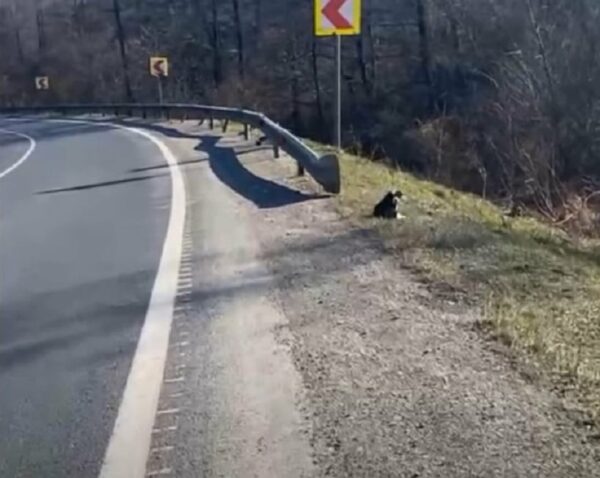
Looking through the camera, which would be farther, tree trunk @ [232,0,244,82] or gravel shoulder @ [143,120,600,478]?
tree trunk @ [232,0,244,82]

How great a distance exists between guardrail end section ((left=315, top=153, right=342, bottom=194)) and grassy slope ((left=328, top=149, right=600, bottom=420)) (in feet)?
0.61

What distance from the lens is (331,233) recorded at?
10039 millimetres

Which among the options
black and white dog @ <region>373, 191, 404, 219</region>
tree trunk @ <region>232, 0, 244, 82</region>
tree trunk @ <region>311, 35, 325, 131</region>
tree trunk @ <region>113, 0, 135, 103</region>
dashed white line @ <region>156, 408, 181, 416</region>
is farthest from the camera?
tree trunk @ <region>113, 0, 135, 103</region>

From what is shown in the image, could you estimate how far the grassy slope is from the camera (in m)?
5.84

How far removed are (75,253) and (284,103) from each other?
4852cm

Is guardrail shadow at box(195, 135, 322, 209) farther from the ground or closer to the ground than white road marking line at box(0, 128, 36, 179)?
farther from the ground

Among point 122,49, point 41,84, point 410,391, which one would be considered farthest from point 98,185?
point 122,49

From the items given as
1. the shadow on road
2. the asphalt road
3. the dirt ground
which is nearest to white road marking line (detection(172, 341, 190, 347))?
the asphalt road

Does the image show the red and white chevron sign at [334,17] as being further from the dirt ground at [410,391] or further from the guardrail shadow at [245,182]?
the dirt ground at [410,391]

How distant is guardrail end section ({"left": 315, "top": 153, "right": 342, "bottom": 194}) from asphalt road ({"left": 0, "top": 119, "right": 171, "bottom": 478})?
1.83 meters

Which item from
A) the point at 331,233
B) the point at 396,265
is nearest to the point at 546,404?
the point at 396,265

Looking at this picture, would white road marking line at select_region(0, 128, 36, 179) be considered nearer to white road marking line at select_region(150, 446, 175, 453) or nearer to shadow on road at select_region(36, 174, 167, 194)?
shadow on road at select_region(36, 174, 167, 194)

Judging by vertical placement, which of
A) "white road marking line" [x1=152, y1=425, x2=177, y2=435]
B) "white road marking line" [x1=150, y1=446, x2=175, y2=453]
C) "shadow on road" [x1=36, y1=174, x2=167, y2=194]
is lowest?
"shadow on road" [x1=36, y1=174, x2=167, y2=194]

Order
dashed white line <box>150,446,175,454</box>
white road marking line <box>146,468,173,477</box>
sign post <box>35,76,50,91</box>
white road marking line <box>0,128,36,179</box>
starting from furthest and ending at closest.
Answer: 1. sign post <box>35,76,50,91</box>
2. white road marking line <box>0,128,36,179</box>
3. dashed white line <box>150,446,175,454</box>
4. white road marking line <box>146,468,173,477</box>
